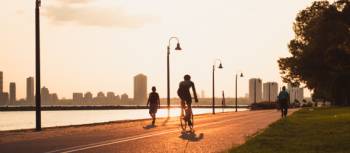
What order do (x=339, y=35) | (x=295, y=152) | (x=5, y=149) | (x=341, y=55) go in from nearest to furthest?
(x=295, y=152) < (x=5, y=149) < (x=341, y=55) < (x=339, y=35)

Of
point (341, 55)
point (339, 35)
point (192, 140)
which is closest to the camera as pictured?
point (192, 140)

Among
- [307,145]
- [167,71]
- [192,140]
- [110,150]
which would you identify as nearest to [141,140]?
[192,140]

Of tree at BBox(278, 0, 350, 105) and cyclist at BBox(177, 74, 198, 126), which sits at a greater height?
tree at BBox(278, 0, 350, 105)

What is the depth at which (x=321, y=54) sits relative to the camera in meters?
79.9

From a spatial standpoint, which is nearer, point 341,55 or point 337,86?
point 341,55

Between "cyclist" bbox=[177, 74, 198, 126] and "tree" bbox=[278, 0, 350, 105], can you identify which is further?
"tree" bbox=[278, 0, 350, 105]

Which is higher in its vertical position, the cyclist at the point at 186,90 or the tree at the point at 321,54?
the tree at the point at 321,54

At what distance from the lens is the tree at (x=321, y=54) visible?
73312 mm

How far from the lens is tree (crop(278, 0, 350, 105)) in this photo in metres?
73.3

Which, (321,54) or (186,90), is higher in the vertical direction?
(321,54)

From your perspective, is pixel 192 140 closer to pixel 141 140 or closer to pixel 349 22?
pixel 141 140

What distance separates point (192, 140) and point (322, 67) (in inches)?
2566

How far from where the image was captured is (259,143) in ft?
51.9

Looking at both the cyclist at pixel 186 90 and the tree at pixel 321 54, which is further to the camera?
the tree at pixel 321 54
